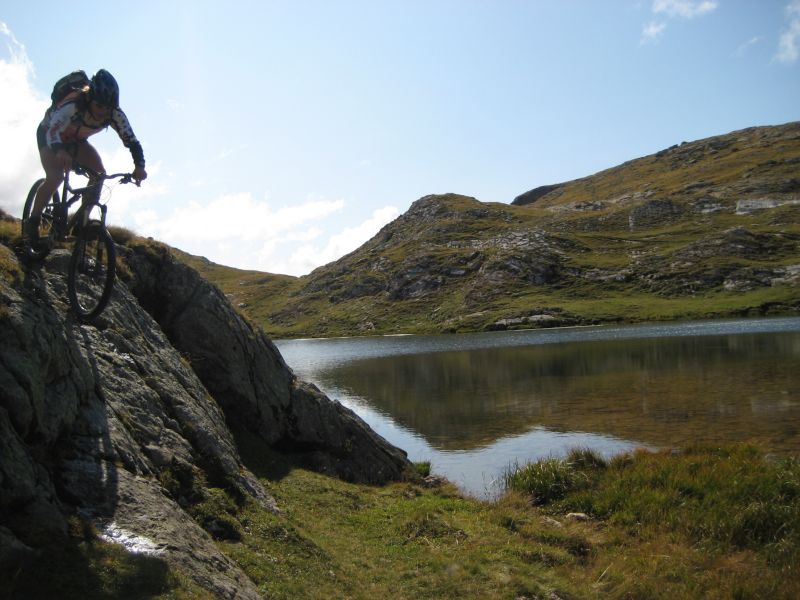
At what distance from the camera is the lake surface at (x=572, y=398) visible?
28.1 m

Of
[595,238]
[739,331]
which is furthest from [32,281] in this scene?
[595,238]

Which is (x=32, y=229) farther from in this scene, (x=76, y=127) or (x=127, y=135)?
(x=127, y=135)

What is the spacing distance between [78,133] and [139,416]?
529 cm

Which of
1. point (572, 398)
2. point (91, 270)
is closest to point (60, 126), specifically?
point (91, 270)

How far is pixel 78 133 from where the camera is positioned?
1043cm

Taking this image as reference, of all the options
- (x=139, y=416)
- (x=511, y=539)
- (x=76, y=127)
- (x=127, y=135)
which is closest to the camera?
(x=76, y=127)

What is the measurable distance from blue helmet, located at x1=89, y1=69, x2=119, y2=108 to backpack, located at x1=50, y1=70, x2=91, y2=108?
49 cm

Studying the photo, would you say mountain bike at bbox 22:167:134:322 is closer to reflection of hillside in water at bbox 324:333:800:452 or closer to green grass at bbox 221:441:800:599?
green grass at bbox 221:441:800:599

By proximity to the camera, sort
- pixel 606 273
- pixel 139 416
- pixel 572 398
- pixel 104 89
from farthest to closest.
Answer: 1. pixel 606 273
2. pixel 572 398
3. pixel 139 416
4. pixel 104 89

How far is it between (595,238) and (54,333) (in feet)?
610

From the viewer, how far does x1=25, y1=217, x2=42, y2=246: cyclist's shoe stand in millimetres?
10672

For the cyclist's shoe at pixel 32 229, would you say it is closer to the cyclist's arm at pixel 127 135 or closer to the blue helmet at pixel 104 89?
the cyclist's arm at pixel 127 135

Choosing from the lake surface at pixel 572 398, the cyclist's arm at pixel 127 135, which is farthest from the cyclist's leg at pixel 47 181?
the lake surface at pixel 572 398

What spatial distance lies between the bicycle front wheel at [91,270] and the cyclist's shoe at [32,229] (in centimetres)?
77
